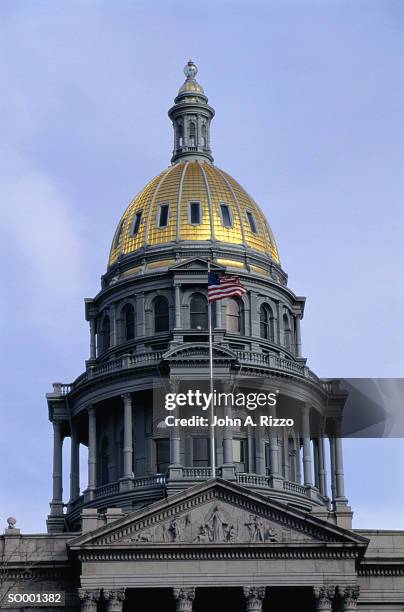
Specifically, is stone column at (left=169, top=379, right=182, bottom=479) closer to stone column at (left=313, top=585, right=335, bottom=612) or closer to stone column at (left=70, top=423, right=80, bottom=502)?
stone column at (left=70, top=423, right=80, bottom=502)

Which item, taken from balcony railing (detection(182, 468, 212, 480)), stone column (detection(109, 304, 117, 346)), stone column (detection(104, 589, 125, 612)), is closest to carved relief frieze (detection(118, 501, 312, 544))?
stone column (detection(104, 589, 125, 612))

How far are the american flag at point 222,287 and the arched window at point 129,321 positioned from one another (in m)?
14.8

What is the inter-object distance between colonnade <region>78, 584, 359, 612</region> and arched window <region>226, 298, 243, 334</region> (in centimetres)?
2825

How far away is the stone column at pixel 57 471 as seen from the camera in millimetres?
102938

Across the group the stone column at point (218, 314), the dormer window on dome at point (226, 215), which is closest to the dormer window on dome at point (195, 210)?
the dormer window on dome at point (226, 215)

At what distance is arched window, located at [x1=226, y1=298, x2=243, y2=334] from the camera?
350 ft

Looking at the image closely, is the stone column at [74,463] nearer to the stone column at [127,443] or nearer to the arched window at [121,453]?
the arched window at [121,453]

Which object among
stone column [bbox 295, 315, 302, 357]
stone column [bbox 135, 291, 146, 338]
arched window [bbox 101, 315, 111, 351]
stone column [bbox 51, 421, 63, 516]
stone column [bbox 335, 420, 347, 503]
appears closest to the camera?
stone column [bbox 51, 421, 63, 516]

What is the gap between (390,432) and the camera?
284ft

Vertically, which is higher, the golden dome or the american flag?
the golden dome

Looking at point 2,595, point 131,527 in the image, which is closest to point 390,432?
point 131,527

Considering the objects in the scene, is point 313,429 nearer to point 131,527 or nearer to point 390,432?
point 390,432

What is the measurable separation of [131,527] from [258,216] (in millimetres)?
35598

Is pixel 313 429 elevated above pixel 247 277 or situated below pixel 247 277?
below
